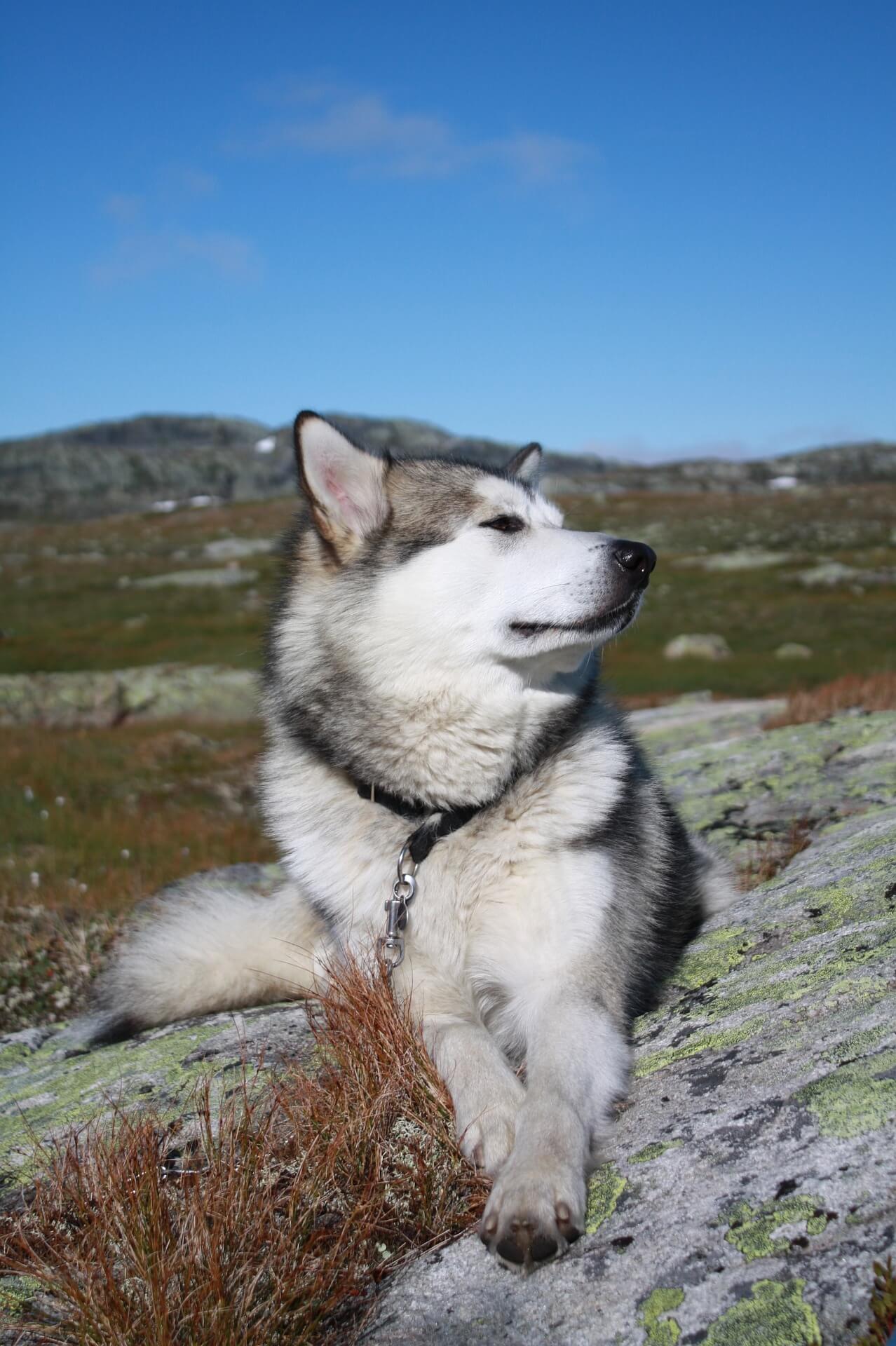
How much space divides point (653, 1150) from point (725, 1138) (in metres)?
0.25

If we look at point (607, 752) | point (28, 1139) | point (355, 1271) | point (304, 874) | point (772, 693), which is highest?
point (607, 752)

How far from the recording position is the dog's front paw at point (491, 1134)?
2.99 m

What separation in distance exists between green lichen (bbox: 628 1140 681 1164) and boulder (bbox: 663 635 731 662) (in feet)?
98.1

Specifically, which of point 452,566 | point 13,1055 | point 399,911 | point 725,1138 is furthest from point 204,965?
point 725,1138

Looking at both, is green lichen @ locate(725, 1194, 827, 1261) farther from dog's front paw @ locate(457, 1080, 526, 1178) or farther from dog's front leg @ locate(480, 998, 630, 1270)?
dog's front paw @ locate(457, 1080, 526, 1178)

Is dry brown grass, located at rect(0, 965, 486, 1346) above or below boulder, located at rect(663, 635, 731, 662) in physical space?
above

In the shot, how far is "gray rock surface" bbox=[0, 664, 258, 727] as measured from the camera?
2808 cm

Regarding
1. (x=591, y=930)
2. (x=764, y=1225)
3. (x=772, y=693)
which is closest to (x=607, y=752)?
(x=591, y=930)

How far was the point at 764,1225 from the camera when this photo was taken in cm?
232

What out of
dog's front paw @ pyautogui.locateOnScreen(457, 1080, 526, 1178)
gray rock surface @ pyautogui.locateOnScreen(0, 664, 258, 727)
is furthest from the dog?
gray rock surface @ pyautogui.locateOnScreen(0, 664, 258, 727)

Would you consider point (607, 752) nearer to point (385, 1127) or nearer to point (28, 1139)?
point (385, 1127)

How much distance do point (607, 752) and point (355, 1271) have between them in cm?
261

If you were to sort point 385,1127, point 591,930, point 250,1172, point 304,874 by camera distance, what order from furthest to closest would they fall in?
point 304,874, point 591,930, point 385,1127, point 250,1172

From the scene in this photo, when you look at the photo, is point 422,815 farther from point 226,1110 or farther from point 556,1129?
point 556,1129
